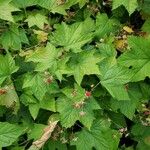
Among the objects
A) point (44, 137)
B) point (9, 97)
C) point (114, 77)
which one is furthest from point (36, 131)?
point (114, 77)

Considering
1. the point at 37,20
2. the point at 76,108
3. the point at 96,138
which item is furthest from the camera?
the point at 37,20

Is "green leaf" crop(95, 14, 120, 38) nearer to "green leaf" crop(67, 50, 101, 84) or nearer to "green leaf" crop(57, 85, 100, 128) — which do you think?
"green leaf" crop(67, 50, 101, 84)

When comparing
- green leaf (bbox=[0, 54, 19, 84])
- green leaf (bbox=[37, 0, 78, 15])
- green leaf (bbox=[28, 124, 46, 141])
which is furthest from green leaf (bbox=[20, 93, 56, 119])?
green leaf (bbox=[37, 0, 78, 15])

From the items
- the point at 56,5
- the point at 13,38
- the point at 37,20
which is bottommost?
the point at 13,38

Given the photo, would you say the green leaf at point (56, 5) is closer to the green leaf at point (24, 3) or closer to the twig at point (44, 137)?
the green leaf at point (24, 3)

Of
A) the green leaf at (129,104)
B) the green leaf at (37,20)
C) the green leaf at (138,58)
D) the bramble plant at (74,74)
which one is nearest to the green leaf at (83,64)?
the bramble plant at (74,74)

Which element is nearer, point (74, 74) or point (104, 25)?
point (74, 74)

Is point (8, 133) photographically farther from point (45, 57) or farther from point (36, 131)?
point (45, 57)

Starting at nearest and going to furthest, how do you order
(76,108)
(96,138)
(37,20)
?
(76,108)
(96,138)
(37,20)
